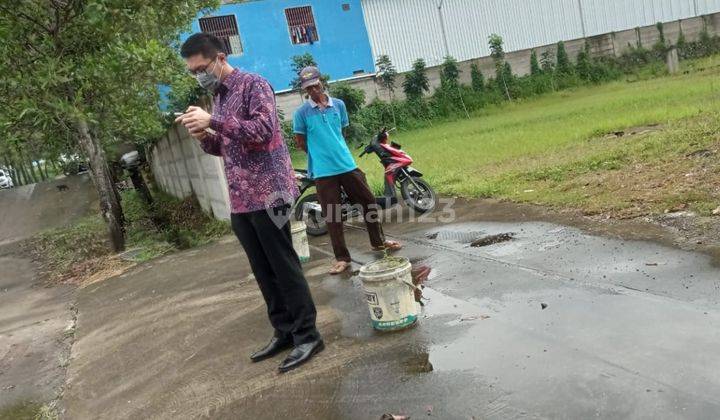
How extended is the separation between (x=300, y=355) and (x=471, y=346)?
3.33ft

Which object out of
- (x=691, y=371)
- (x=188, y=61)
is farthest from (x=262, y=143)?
(x=691, y=371)

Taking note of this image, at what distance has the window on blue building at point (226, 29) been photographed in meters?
21.8

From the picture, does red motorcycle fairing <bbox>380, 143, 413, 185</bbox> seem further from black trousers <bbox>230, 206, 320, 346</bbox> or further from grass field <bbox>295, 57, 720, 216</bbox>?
black trousers <bbox>230, 206, 320, 346</bbox>

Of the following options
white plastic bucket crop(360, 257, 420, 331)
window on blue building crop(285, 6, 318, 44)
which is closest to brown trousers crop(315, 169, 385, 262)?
white plastic bucket crop(360, 257, 420, 331)

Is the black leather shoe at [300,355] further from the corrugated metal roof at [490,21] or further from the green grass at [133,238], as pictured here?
the corrugated metal roof at [490,21]

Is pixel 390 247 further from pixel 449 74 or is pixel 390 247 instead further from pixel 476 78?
pixel 476 78

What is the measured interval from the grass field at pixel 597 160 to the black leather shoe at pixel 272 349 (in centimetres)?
336

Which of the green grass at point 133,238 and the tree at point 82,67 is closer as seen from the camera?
the tree at point 82,67

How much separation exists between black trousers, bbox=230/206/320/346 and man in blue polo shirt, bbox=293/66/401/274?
171 centimetres

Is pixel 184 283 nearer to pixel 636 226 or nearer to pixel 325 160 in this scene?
pixel 325 160

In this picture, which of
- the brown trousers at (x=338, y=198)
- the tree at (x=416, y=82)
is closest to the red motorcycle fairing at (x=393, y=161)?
the brown trousers at (x=338, y=198)

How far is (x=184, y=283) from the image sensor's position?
6.23m

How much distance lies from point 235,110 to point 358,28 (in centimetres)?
2190

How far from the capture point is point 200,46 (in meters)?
3.30
